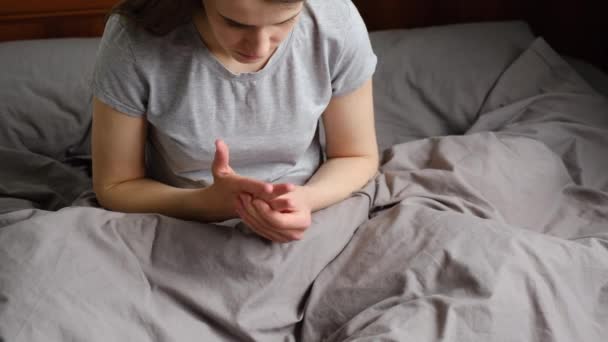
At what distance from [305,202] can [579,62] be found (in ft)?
3.52

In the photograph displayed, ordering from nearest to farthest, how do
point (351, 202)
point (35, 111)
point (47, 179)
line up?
point (351, 202) < point (47, 179) < point (35, 111)

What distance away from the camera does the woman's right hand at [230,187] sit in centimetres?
86

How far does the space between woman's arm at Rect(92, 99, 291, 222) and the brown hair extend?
123mm

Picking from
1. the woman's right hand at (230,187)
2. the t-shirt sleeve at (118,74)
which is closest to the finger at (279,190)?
the woman's right hand at (230,187)

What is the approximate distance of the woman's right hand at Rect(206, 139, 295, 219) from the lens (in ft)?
2.83

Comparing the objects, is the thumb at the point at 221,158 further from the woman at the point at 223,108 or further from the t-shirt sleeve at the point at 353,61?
the t-shirt sleeve at the point at 353,61

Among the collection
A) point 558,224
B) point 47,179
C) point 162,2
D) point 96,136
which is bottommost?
point 47,179

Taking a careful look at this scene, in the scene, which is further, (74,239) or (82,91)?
(82,91)

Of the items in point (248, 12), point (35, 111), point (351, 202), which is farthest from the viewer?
point (35, 111)

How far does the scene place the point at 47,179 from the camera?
4.26ft

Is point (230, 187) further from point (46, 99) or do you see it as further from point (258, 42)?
point (46, 99)

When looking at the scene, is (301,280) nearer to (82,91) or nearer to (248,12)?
(248,12)

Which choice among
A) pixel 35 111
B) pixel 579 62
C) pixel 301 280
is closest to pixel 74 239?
pixel 301 280

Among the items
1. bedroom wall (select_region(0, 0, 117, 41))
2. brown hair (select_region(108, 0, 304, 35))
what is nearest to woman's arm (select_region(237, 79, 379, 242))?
brown hair (select_region(108, 0, 304, 35))
